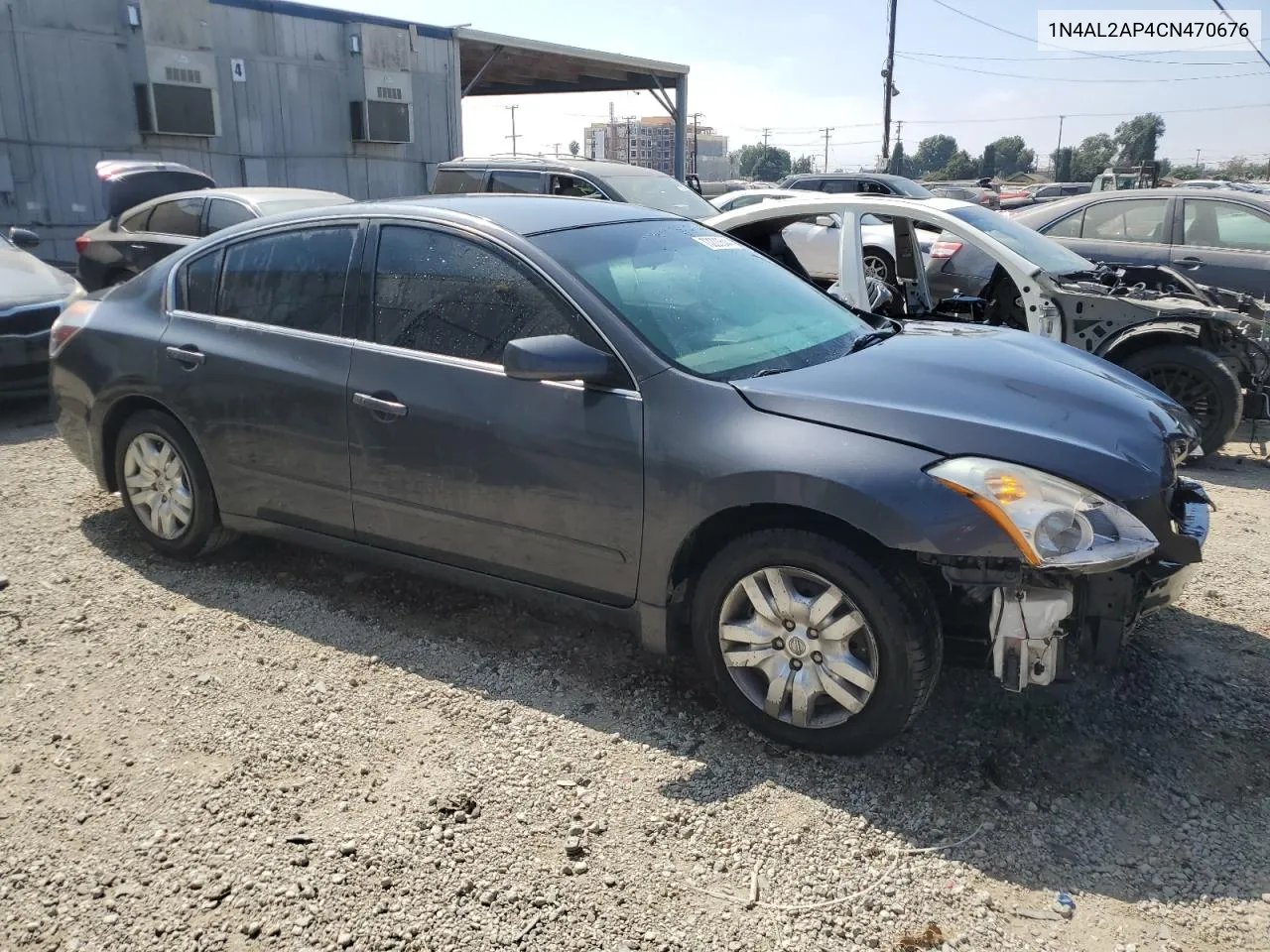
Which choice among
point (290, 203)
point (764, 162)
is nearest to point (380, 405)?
point (290, 203)

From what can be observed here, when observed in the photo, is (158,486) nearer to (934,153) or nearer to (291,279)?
(291,279)

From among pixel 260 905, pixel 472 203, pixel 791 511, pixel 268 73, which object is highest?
pixel 268 73

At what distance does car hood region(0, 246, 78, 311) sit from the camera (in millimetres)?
7352

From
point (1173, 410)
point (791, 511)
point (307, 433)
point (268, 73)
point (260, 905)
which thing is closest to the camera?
point (260, 905)

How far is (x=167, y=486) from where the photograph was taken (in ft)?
14.6

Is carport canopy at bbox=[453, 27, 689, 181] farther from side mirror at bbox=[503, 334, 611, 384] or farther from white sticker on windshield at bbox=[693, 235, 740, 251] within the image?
side mirror at bbox=[503, 334, 611, 384]

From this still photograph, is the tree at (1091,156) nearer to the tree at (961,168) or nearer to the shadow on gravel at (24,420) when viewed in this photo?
the tree at (961,168)

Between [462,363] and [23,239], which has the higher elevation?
[23,239]

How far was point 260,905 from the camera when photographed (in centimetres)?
249

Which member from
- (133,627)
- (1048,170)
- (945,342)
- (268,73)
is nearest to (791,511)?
(945,342)

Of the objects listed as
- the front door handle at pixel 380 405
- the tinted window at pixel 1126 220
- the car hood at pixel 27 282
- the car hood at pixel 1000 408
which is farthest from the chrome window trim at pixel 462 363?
the tinted window at pixel 1126 220

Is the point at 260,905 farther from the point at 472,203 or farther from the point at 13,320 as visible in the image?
the point at 13,320

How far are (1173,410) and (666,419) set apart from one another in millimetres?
1917

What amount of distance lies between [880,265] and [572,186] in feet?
13.6
